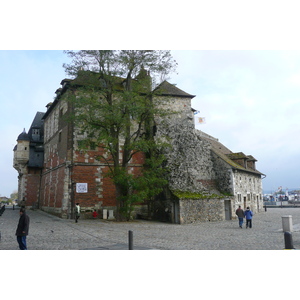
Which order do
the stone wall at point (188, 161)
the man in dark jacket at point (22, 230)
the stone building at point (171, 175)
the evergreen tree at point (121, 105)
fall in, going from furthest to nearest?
the stone wall at point (188, 161) → the stone building at point (171, 175) → the evergreen tree at point (121, 105) → the man in dark jacket at point (22, 230)

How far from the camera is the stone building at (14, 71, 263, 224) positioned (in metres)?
23.6

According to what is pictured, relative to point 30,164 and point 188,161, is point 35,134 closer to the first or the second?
point 30,164

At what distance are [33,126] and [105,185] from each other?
69.8ft

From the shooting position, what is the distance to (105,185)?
81.3 ft

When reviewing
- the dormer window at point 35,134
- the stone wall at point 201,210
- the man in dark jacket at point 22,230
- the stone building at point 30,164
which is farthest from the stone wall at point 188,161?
the dormer window at point 35,134

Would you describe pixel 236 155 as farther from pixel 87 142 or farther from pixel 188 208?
pixel 87 142

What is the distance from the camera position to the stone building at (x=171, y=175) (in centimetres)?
2361

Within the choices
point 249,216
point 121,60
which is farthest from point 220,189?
point 121,60

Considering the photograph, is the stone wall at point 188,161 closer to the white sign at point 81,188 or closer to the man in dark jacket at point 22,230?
the white sign at point 81,188

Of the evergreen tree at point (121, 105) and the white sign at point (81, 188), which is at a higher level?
the evergreen tree at point (121, 105)

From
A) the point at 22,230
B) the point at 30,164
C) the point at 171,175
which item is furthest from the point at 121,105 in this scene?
the point at 30,164

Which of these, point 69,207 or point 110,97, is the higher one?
point 110,97

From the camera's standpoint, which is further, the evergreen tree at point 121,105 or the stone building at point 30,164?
the stone building at point 30,164

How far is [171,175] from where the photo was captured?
2452cm
